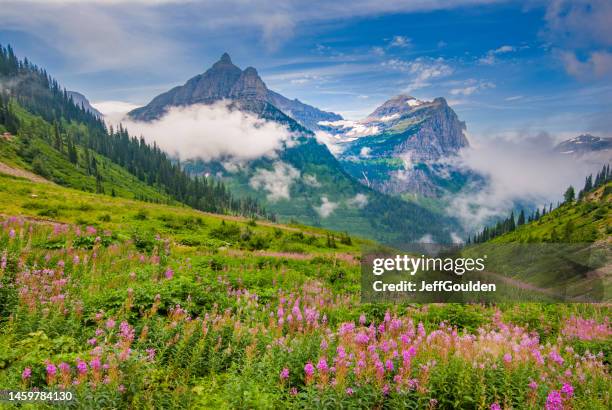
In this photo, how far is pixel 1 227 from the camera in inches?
626

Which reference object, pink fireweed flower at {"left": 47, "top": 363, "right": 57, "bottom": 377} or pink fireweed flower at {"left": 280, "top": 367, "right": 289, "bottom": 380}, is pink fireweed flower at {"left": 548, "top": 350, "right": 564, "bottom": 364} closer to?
pink fireweed flower at {"left": 280, "top": 367, "right": 289, "bottom": 380}

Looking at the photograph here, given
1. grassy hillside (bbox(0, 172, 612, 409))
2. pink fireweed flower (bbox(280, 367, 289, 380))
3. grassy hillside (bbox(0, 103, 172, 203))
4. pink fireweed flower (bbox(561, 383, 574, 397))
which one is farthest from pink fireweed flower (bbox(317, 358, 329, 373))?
grassy hillside (bbox(0, 103, 172, 203))

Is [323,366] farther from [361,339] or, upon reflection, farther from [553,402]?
[553,402]

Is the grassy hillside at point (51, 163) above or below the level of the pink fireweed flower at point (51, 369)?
above

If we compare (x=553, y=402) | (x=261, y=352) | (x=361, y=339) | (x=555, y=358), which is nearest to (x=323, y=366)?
(x=361, y=339)

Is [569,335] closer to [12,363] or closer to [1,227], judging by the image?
[12,363]

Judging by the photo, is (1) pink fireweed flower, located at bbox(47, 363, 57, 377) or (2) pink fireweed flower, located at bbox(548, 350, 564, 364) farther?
(2) pink fireweed flower, located at bbox(548, 350, 564, 364)

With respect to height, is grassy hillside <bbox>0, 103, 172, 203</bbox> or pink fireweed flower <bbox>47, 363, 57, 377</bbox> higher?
grassy hillside <bbox>0, 103, 172, 203</bbox>

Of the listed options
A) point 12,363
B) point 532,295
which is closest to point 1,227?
Result: point 12,363

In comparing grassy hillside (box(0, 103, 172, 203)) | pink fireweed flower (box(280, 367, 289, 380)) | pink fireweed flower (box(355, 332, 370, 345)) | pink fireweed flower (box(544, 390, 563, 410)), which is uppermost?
grassy hillside (box(0, 103, 172, 203))

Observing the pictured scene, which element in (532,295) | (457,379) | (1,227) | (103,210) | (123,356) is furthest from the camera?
(103,210)

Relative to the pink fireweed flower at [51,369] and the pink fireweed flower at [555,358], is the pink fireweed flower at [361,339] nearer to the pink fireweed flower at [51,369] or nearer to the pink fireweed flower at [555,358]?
the pink fireweed flower at [555,358]

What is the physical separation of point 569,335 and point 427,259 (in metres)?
4.86

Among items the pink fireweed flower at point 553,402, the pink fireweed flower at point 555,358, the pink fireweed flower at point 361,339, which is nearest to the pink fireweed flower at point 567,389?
the pink fireweed flower at point 553,402
